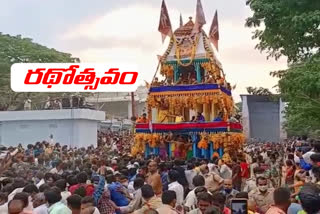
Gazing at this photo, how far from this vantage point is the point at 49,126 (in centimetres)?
2677

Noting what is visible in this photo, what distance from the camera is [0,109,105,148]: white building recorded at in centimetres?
2636

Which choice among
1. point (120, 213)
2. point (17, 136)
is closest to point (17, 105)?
point (17, 136)

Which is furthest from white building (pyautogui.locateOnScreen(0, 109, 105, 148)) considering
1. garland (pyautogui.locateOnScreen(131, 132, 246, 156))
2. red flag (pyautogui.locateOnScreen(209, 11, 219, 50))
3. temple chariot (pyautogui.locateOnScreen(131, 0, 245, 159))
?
red flag (pyautogui.locateOnScreen(209, 11, 219, 50))

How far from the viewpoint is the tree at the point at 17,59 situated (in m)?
36.1

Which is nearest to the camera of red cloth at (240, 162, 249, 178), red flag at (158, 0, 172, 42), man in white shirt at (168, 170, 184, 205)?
man in white shirt at (168, 170, 184, 205)

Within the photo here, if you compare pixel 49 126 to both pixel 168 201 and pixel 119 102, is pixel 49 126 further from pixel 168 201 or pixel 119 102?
pixel 119 102

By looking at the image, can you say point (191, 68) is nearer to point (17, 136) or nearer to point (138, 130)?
point (138, 130)

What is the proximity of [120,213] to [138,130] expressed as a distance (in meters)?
13.8

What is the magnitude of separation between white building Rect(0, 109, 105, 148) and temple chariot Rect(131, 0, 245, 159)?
534 cm

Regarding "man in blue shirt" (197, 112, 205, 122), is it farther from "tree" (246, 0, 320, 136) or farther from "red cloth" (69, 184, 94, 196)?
"red cloth" (69, 184, 94, 196)

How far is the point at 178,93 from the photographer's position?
2123cm

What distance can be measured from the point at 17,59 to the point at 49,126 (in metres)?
12.0

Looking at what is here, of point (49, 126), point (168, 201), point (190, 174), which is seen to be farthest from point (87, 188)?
point (49, 126)

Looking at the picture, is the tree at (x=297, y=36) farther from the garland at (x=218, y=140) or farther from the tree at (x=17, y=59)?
the tree at (x=17, y=59)
